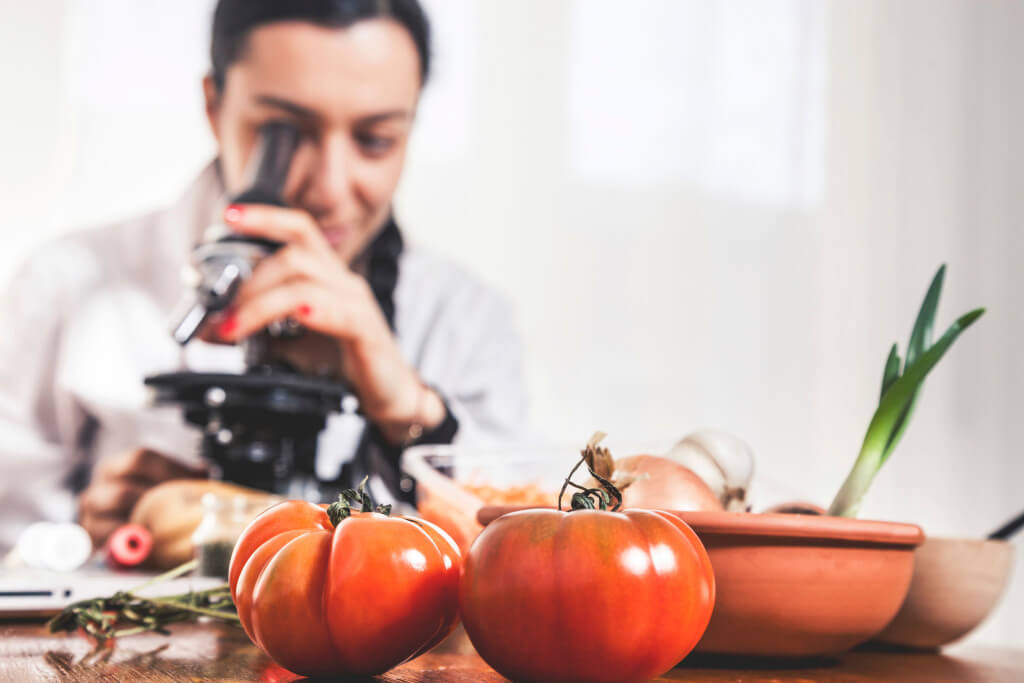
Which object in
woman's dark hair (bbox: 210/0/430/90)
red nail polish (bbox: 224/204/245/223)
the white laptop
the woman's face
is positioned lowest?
the white laptop

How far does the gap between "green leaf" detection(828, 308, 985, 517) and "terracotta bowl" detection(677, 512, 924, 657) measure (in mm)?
31

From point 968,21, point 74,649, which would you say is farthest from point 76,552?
point 968,21

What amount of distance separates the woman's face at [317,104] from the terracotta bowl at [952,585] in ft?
4.08

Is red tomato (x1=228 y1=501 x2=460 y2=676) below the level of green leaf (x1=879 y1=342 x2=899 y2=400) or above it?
below

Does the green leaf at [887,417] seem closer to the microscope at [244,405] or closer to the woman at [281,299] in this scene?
the microscope at [244,405]

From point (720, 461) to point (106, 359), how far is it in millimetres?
1303

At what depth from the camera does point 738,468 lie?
62 cm

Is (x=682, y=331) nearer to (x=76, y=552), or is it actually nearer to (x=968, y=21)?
(x=968, y=21)

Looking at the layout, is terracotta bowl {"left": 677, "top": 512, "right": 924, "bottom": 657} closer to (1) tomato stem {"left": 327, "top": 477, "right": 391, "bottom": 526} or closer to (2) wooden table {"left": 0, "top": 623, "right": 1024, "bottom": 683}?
(2) wooden table {"left": 0, "top": 623, "right": 1024, "bottom": 683}

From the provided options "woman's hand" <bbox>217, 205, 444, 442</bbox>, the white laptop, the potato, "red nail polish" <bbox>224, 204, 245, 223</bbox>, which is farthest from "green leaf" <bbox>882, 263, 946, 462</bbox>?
"red nail polish" <bbox>224, 204, 245, 223</bbox>

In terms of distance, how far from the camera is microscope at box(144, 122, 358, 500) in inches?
50.6

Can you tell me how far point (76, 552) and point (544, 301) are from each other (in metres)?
1.00

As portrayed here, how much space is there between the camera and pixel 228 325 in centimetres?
154

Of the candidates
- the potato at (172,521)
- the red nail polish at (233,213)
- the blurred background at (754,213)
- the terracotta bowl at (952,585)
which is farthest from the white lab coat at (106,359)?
the terracotta bowl at (952,585)
